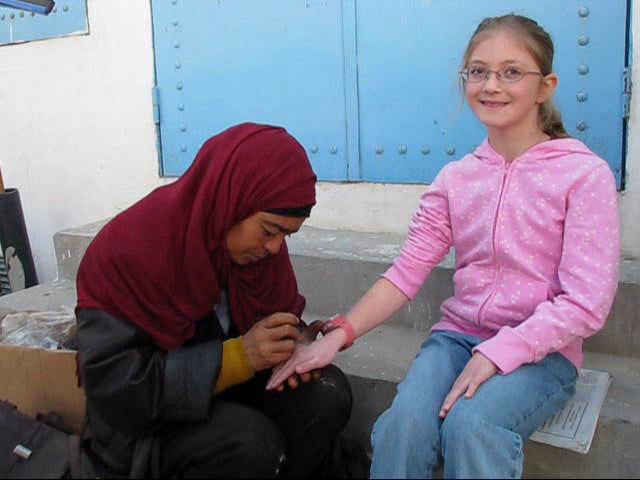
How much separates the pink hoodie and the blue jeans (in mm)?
62

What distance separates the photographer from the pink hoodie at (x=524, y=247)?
174cm

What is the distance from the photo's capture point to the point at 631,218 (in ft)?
8.50

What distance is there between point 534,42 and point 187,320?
1.09m

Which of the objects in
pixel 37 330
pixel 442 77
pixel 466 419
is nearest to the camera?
pixel 466 419

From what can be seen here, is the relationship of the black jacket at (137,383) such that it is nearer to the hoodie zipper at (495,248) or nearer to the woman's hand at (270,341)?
the woman's hand at (270,341)

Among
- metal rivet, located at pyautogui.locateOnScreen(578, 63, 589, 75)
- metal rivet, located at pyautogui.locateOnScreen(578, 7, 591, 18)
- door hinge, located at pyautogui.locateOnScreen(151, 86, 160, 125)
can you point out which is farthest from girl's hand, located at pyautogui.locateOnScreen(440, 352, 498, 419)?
door hinge, located at pyautogui.locateOnScreen(151, 86, 160, 125)

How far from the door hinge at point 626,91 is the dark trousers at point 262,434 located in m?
1.35

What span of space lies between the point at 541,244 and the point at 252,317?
2.51 ft

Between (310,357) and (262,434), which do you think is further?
(310,357)

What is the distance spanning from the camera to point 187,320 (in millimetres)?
1760

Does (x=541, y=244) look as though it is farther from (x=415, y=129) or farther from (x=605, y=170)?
(x=415, y=129)

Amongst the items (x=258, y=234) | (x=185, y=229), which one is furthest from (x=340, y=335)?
(x=185, y=229)

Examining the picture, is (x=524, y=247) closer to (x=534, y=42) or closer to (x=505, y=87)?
(x=505, y=87)

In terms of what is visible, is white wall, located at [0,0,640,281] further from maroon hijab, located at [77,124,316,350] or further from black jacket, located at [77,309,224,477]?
black jacket, located at [77,309,224,477]
